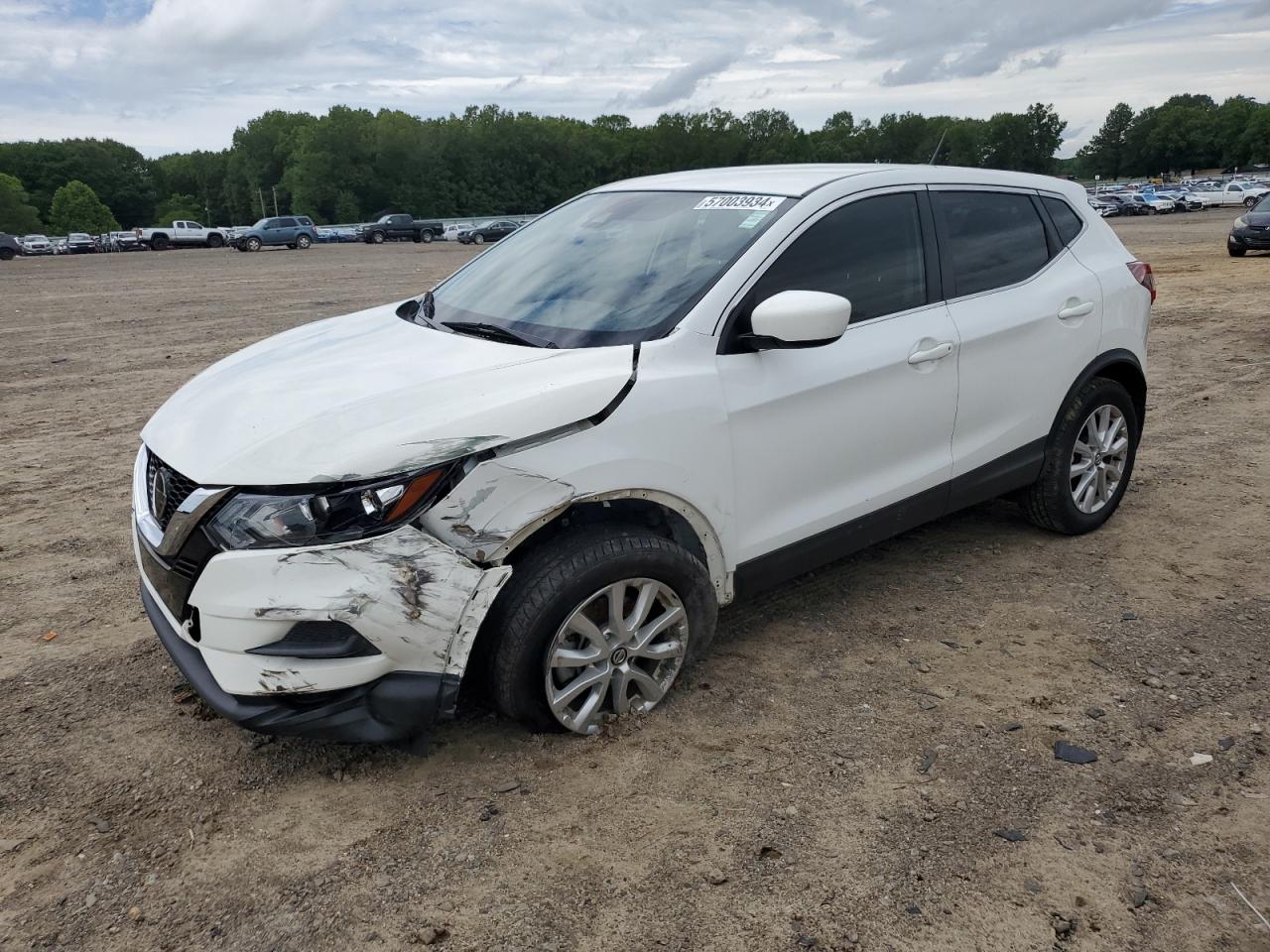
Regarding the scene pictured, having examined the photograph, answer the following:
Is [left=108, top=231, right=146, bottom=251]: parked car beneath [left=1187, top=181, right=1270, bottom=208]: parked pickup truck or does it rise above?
beneath

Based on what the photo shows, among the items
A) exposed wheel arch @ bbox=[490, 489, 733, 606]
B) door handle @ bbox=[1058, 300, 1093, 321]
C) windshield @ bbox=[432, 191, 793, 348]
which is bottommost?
exposed wheel arch @ bbox=[490, 489, 733, 606]

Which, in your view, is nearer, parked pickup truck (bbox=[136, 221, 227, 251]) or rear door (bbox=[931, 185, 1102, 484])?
rear door (bbox=[931, 185, 1102, 484])

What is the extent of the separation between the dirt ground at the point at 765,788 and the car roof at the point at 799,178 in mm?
1740

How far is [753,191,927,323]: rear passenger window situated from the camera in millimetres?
3473

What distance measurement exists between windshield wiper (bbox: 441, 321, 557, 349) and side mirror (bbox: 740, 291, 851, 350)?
70 cm

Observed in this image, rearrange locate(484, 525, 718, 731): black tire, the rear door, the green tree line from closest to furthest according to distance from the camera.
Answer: locate(484, 525, 718, 731): black tire < the rear door < the green tree line

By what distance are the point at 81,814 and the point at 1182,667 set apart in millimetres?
3756

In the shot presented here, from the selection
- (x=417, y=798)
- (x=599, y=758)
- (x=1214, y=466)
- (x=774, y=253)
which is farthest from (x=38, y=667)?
(x=1214, y=466)

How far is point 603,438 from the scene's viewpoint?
2938 millimetres

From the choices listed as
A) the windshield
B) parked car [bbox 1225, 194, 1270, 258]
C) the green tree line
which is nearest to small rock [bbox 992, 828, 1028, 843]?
the windshield

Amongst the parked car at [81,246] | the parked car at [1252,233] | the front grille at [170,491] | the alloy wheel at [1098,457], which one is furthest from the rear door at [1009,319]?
the parked car at [81,246]

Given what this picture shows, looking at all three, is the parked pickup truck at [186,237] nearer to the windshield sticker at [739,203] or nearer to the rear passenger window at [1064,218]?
the rear passenger window at [1064,218]

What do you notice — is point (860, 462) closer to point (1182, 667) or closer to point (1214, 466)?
point (1182, 667)

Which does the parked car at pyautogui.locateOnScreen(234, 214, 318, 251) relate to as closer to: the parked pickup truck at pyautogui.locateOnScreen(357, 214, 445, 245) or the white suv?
the parked pickup truck at pyautogui.locateOnScreen(357, 214, 445, 245)
